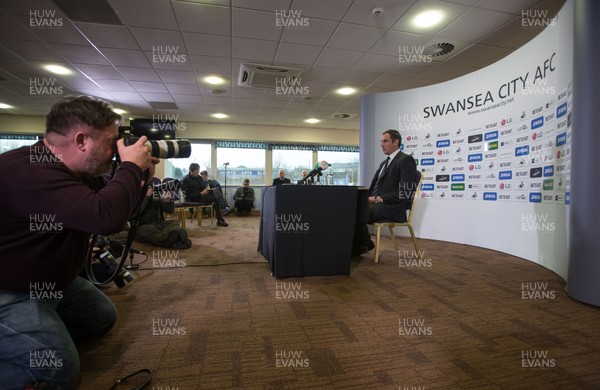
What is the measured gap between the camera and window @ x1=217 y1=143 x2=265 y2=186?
30.7ft

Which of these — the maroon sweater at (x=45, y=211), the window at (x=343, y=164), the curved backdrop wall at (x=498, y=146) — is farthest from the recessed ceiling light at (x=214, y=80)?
the window at (x=343, y=164)

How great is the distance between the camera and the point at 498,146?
3.83m

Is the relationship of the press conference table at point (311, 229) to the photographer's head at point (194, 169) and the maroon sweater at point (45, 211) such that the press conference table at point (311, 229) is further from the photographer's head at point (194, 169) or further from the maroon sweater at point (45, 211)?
the photographer's head at point (194, 169)

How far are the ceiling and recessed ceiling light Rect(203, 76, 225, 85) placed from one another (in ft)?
0.36

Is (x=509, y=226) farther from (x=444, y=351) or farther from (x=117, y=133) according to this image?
(x=117, y=133)

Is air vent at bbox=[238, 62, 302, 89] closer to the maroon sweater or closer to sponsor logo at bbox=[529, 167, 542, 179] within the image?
sponsor logo at bbox=[529, 167, 542, 179]

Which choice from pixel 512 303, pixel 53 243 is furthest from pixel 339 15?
pixel 53 243

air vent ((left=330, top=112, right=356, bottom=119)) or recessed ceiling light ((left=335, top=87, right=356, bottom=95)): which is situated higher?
recessed ceiling light ((left=335, top=87, right=356, bottom=95))

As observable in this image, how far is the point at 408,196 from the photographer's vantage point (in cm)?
316

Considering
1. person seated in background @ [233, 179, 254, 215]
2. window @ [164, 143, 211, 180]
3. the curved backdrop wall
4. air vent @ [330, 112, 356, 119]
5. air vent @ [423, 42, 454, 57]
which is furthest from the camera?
window @ [164, 143, 211, 180]

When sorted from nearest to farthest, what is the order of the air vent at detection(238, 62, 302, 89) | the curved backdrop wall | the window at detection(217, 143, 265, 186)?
the curved backdrop wall
the air vent at detection(238, 62, 302, 89)
the window at detection(217, 143, 265, 186)

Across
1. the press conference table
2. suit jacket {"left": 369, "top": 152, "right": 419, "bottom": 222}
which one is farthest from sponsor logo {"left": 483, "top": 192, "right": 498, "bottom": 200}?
the press conference table

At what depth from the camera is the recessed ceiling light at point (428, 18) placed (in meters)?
3.28

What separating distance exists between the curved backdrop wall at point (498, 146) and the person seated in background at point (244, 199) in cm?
436
